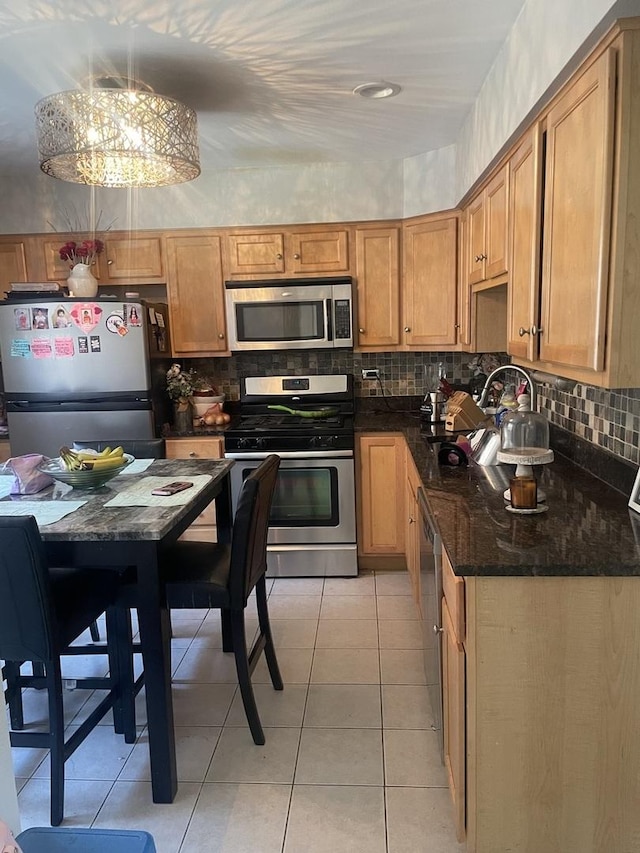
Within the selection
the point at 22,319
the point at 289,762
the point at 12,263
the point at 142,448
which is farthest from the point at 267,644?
the point at 12,263

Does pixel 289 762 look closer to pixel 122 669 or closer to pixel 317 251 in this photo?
pixel 122 669

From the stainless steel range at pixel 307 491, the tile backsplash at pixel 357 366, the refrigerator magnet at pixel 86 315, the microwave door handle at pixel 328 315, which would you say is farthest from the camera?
the tile backsplash at pixel 357 366

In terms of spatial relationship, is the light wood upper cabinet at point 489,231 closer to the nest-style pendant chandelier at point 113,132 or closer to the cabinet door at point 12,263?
the nest-style pendant chandelier at point 113,132

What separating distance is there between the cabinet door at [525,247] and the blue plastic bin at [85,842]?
172 centimetres

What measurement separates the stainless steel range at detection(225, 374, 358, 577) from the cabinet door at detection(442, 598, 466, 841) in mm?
1711

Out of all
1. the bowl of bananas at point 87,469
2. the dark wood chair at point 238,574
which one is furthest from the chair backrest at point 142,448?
the dark wood chair at point 238,574

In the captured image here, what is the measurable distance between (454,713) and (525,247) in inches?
60.0

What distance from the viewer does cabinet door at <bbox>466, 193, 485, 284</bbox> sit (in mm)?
2850

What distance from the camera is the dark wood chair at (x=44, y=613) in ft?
5.33

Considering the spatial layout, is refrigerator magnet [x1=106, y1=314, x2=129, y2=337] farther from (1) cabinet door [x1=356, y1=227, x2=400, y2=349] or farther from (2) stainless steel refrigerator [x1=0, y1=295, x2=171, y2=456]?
(1) cabinet door [x1=356, y1=227, x2=400, y2=349]

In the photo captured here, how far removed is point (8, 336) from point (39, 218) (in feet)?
2.73

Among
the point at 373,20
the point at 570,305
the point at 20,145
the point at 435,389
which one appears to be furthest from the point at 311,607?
the point at 20,145

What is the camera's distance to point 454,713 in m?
1.59

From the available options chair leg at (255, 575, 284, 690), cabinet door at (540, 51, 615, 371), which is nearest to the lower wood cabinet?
chair leg at (255, 575, 284, 690)
